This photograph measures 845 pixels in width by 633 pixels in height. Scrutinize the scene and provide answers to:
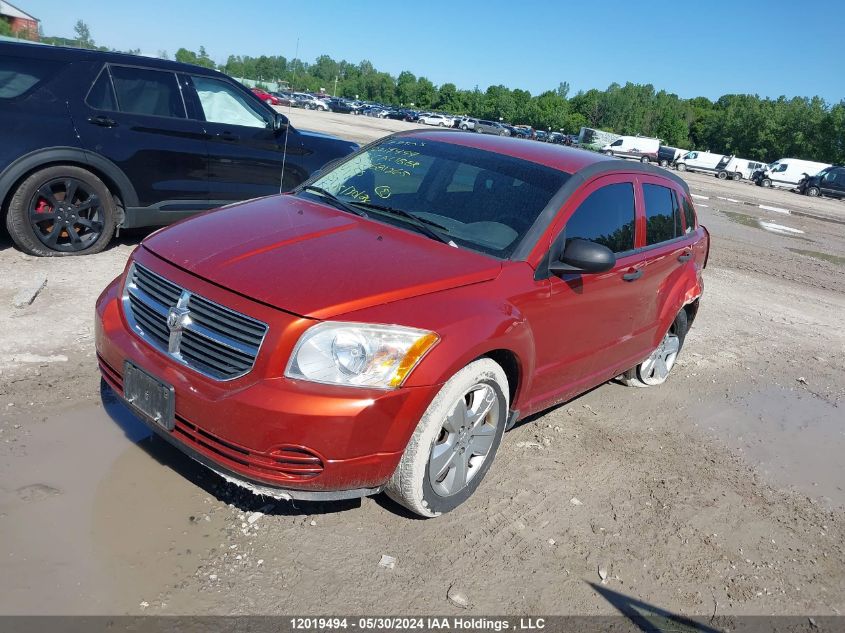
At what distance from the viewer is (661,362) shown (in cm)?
577

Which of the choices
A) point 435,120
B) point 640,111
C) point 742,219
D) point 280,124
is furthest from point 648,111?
point 280,124

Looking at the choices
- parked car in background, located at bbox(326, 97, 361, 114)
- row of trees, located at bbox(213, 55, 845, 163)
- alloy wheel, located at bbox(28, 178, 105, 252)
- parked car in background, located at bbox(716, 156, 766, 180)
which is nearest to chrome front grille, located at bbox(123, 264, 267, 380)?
alloy wheel, located at bbox(28, 178, 105, 252)

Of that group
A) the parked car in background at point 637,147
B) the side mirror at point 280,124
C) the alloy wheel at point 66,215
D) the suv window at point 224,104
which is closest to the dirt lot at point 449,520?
the alloy wheel at point 66,215

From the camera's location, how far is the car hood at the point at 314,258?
2.97 meters

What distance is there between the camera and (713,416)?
213 inches

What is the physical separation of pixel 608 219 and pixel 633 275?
1.42 ft

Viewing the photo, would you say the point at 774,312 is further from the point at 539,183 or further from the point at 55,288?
the point at 55,288

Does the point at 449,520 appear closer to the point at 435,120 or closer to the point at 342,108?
the point at 435,120

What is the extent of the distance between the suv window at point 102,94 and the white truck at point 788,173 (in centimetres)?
4808

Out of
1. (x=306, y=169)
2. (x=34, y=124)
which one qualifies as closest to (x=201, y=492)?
(x=34, y=124)

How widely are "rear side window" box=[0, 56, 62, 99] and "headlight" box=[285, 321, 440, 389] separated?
15.8 feet

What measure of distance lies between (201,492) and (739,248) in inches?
522

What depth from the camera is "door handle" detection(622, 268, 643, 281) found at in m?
4.41

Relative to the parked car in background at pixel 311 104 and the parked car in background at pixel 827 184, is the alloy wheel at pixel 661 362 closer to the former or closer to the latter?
the parked car in background at pixel 827 184
